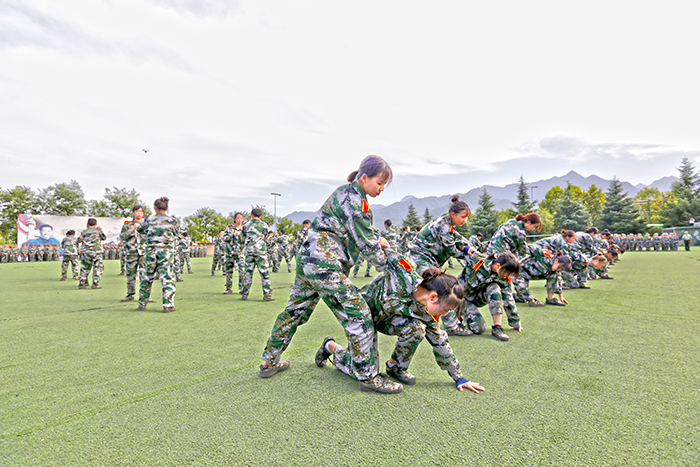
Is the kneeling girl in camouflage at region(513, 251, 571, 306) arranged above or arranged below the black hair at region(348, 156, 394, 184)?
below

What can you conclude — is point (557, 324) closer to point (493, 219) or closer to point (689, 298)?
point (689, 298)

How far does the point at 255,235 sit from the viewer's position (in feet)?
25.6

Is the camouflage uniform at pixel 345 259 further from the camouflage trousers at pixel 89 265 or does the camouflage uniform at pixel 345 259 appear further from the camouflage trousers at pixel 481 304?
the camouflage trousers at pixel 89 265

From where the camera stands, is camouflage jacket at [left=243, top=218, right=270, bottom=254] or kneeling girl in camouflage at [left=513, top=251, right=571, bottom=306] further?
camouflage jacket at [left=243, top=218, right=270, bottom=254]

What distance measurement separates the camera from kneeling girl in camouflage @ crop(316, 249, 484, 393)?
2836 mm

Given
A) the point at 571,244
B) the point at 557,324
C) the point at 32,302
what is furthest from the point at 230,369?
the point at 571,244

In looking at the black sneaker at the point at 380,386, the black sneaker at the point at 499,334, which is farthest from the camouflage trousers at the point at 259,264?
the black sneaker at the point at 380,386

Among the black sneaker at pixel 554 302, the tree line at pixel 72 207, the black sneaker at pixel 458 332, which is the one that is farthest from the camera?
the tree line at pixel 72 207

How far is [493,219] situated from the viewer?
1849 inches

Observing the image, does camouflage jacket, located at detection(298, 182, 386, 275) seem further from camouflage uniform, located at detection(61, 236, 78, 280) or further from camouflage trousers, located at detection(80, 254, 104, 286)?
camouflage uniform, located at detection(61, 236, 78, 280)

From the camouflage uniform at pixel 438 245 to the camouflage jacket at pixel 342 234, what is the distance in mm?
1754

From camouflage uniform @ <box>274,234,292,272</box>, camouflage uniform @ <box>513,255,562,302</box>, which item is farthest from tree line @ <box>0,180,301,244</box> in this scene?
camouflage uniform @ <box>513,255,562,302</box>

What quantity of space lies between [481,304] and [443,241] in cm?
111

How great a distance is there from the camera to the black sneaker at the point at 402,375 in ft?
9.94
